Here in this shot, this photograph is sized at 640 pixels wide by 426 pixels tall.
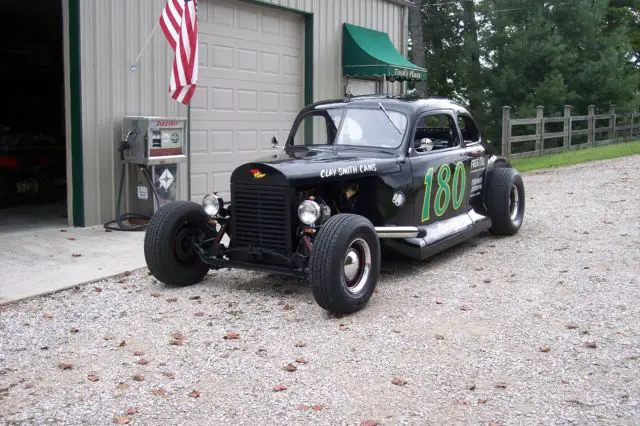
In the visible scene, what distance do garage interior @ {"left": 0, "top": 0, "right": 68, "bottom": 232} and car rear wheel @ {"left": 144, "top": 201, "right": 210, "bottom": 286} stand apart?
3365 mm

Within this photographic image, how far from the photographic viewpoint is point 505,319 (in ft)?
19.0

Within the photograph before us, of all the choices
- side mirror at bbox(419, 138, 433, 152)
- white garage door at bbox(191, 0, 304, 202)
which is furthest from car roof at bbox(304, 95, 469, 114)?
white garage door at bbox(191, 0, 304, 202)

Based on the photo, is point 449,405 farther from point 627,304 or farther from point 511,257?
point 511,257

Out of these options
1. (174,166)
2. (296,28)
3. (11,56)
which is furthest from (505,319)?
(11,56)

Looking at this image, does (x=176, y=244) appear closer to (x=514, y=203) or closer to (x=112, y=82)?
(x=112, y=82)

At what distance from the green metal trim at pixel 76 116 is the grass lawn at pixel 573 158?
11269 mm

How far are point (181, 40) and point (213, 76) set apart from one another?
1.86 m

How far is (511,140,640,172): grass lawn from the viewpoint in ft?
60.4

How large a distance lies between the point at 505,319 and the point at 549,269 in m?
1.90

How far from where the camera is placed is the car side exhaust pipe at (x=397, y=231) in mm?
6705

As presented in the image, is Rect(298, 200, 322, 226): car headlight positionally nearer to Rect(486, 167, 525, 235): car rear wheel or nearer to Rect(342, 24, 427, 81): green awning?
Rect(486, 167, 525, 235): car rear wheel

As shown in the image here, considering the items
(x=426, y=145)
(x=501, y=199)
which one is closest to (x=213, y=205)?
(x=426, y=145)

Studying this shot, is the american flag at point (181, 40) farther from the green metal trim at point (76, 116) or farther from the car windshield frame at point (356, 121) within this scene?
the car windshield frame at point (356, 121)

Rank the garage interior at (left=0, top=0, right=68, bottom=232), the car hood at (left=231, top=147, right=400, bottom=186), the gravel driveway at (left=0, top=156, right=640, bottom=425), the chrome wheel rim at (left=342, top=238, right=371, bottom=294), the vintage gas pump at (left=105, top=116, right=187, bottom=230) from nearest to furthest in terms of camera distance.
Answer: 1. the gravel driveway at (left=0, top=156, right=640, bottom=425)
2. the chrome wheel rim at (left=342, top=238, right=371, bottom=294)
3. the car hood at (left=231, top=147, right=400, bottom=186)
4. the vintage gas pump at (left=105, top=116, right=187, bottom=230)
5. the garage interior at (left=0, top=0, right=68, bottom=232)
